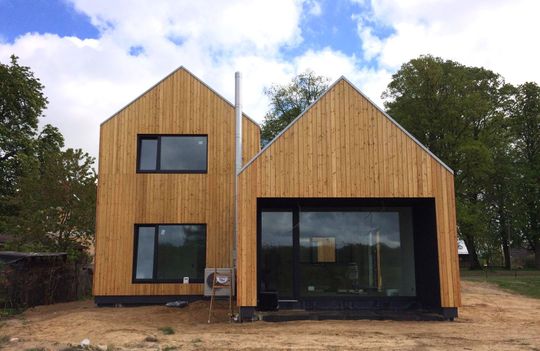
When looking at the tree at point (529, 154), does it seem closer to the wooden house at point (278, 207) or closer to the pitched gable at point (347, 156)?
the wooden house at point (278, 207)

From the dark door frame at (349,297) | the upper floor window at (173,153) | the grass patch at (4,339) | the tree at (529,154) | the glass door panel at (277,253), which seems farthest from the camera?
the tree at (529,154)

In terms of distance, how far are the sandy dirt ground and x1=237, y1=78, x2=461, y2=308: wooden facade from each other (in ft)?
4.23

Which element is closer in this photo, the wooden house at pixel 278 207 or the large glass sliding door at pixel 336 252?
the wooden house at pixel 278 207

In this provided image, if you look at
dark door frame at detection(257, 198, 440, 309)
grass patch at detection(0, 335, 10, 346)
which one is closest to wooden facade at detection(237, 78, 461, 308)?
dark door frame at detection(257, 198, 440, 309)

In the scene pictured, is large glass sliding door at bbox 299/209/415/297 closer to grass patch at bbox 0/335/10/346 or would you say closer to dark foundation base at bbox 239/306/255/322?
dark foundation base at bbox 239/306/255/322

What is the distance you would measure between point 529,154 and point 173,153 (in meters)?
32.1

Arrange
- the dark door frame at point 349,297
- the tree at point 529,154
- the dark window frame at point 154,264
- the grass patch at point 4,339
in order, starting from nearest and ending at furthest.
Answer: the grass patch at point 4,339 → the dark door frame at point 349,297 → the dark window frame at point 154,264 → the tree at point 529,154

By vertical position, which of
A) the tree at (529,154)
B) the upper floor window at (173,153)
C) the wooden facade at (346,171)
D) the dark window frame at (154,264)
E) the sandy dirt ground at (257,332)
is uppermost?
the tree at (529,154)

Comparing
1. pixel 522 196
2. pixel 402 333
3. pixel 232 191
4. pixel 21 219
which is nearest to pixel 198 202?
pixel 232 191

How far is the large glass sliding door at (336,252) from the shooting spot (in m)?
12.8

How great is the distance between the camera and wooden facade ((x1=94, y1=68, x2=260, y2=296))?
14523 mm

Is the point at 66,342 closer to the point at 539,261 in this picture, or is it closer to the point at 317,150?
the point at 317,150

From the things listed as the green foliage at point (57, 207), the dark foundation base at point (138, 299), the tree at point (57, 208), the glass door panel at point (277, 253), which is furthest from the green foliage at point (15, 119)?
the glass door panel at point (277, 253)

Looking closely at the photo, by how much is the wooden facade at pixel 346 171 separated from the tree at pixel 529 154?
28.4 m
